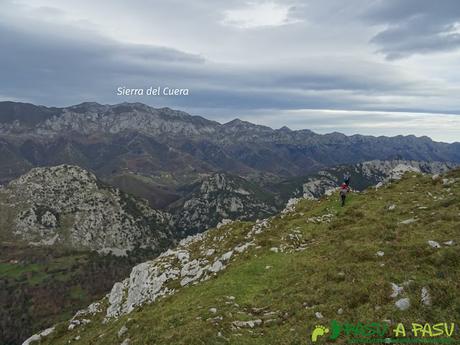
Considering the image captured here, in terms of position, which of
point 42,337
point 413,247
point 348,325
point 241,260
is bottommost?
point 42,337

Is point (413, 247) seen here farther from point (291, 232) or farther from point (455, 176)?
Result: point (455, 176)

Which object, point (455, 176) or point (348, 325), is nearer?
point (348, 325)

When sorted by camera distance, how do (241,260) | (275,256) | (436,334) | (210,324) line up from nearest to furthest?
(436,334) < (210,324) < (275,256) < (241,260)

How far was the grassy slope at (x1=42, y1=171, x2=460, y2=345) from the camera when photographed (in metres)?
16.8

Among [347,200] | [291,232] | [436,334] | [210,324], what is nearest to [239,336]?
[210,324]

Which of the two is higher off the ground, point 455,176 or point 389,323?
point 455,176

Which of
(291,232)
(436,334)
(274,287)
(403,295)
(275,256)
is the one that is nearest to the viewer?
(436,334)

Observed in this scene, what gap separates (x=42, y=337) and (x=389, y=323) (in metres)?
50.1

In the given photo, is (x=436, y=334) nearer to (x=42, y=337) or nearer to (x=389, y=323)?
(x=389, y=323)

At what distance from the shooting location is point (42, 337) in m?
51.1

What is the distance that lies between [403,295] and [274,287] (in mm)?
8922

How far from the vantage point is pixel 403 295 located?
16.6m

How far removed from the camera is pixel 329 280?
21.6 meters

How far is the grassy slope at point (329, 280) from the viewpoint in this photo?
55.1ft
